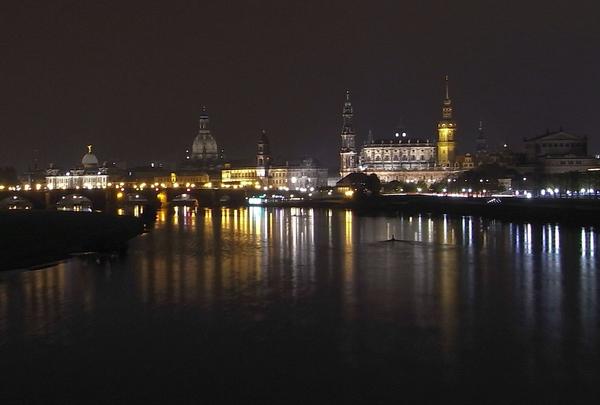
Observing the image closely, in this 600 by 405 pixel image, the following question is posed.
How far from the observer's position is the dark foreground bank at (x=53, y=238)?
30.7 metres

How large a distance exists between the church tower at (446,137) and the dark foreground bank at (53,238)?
→ 87.0 meters

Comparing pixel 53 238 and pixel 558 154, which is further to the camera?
pixel 558 154

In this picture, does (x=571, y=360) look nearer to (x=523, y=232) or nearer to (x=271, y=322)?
(x=271, y=322)

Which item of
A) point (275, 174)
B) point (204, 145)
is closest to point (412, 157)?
point (275, 174)

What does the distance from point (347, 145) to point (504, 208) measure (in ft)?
252

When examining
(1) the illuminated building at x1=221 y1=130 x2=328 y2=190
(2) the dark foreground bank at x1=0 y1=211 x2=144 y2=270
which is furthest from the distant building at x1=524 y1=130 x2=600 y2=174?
(2) the dark foreground bank at x1=0 y1=211 x2=144 y2=270

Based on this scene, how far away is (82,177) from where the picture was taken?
161 m

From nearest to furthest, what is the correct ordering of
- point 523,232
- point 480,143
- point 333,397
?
point 333,397 → point 523,232 → point 480,143

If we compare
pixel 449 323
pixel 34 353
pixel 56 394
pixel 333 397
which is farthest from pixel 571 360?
pixel 34 353

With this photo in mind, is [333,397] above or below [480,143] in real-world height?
below

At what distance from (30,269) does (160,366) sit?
1416 cm

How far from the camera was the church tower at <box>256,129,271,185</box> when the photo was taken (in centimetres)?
14925

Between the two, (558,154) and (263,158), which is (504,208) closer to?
(558,154)

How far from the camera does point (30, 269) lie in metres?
27.5
